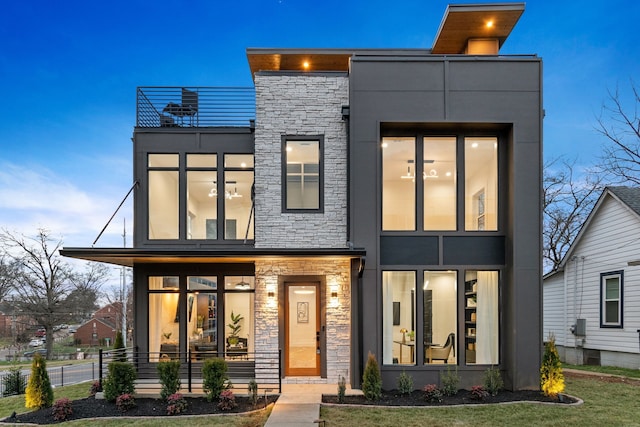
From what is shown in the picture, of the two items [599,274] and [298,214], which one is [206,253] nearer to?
[298,214]

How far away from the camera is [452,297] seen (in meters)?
9.97

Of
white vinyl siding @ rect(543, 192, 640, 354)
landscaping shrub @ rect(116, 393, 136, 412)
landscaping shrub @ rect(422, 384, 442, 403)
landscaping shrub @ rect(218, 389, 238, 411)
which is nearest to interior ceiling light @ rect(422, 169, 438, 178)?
landscaping shrub @ rect(422, 384, 442, 403)

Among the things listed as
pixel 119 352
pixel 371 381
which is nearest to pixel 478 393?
pixel 371 381

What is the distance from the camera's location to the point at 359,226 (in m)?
9.80

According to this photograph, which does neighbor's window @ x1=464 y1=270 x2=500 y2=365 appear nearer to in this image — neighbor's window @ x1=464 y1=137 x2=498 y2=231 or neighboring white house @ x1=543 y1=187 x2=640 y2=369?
neighbor's window @ x1=464 y1=137 x2=498 y2=231

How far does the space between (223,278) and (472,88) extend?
716 cm

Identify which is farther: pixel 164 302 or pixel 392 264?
pixel 164 302

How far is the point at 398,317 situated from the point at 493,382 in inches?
88.8

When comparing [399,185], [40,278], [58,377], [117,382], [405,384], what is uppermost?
[399,185]

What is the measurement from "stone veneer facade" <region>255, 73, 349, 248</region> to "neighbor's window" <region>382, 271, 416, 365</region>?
143cm

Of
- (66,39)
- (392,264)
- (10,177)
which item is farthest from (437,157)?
Result: (10,177)

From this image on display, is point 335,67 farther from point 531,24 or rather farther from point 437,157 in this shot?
point 531,24

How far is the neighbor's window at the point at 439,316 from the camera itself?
985cm

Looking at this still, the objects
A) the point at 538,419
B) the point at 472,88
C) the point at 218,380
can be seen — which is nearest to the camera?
the point at 538,419
